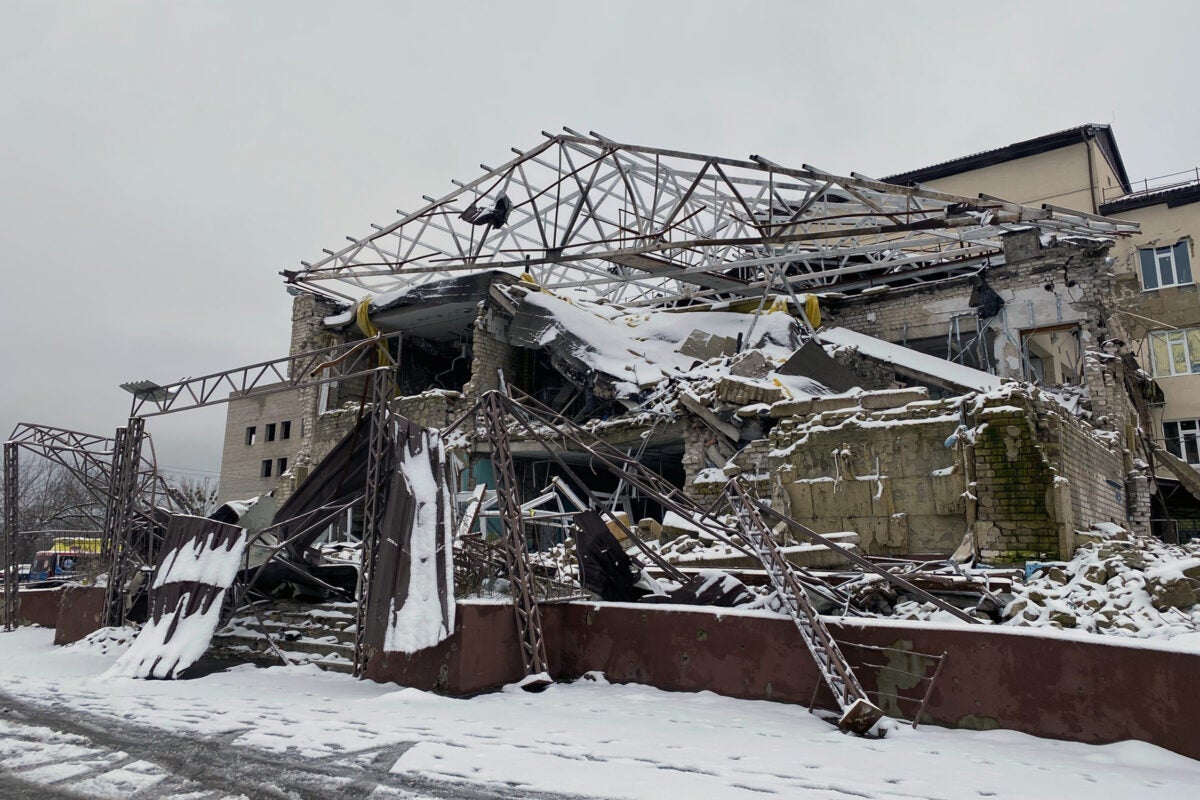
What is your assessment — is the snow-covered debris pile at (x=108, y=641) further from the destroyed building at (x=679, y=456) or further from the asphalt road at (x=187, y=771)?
→ the asphalt road at (x=187, y=771)

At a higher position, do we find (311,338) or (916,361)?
(311,338)

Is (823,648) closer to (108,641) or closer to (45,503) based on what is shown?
(108,641)

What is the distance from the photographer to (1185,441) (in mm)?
23812

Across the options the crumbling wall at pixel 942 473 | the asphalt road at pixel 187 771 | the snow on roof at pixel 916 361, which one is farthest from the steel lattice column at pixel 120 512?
the snow on roof at pixel 916 361

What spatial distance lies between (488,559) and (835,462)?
729cm

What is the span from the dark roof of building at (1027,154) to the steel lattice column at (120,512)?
89.0 ft

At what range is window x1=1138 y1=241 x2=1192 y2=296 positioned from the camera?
957 inches

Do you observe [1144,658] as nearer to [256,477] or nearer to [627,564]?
[627,564]

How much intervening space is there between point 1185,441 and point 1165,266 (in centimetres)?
575

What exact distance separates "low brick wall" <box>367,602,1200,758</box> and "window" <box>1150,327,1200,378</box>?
23859 millimetres

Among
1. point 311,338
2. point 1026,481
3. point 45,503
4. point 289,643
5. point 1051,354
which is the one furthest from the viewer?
point 45,503

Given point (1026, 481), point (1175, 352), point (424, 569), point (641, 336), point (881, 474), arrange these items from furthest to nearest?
1. point (1175, 352)
2. point (641, 336)
3. point (881, 474)
4. point (1026, 481)
5. point (424, 569)

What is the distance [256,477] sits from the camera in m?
36.1

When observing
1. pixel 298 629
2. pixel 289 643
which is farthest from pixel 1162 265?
pixel 289 643
